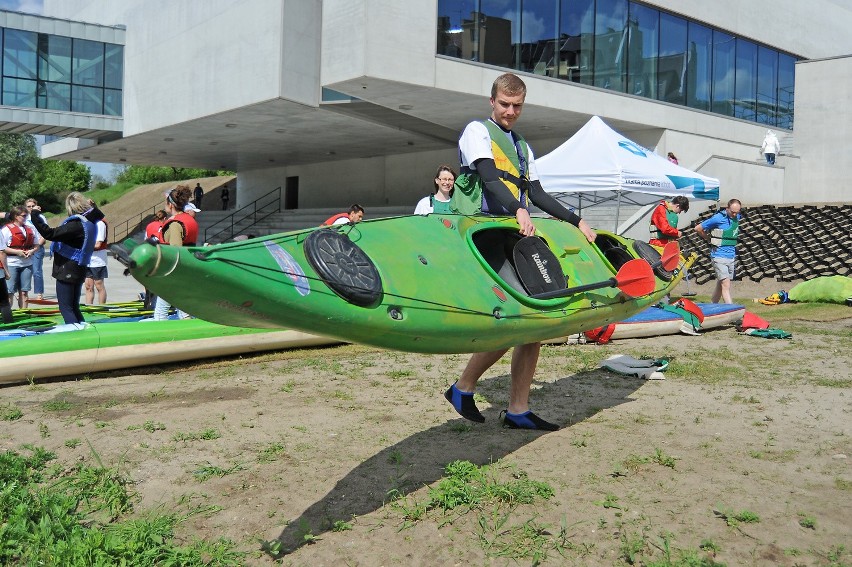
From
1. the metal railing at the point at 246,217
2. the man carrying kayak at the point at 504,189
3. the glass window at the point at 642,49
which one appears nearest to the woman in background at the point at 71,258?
the man carrying kayak at the point at 504,189

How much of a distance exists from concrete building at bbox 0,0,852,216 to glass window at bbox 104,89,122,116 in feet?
0.95

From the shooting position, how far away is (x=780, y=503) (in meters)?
3.53

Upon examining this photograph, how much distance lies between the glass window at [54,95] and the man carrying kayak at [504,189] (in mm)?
26094

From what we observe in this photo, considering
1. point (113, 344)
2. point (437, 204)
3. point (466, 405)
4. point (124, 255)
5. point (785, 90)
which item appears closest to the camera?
point (124, 255)

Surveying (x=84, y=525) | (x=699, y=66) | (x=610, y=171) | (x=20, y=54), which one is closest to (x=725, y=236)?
(x=610, y=171)

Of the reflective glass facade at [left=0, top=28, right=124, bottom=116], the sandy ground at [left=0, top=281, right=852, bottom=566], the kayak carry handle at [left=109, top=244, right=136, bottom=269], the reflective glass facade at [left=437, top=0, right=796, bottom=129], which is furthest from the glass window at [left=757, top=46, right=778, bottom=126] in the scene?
the kayak carry handle at [left=109, top=244, right=136, bottom=269]

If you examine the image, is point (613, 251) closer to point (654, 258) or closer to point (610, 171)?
point (654, 258)

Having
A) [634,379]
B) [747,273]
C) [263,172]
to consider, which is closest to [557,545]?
[634,379]

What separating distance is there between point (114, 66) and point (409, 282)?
28.4 m

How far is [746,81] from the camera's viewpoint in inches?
1038

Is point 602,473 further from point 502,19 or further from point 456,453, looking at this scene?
point 502,19

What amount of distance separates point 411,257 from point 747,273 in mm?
14070

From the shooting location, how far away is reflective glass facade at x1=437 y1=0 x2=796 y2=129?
782 inches

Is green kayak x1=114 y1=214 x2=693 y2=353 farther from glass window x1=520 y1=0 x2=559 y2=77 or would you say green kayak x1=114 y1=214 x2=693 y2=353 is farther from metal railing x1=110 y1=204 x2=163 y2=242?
metal railing x1=110 y1=204 x2=163 y2=242
